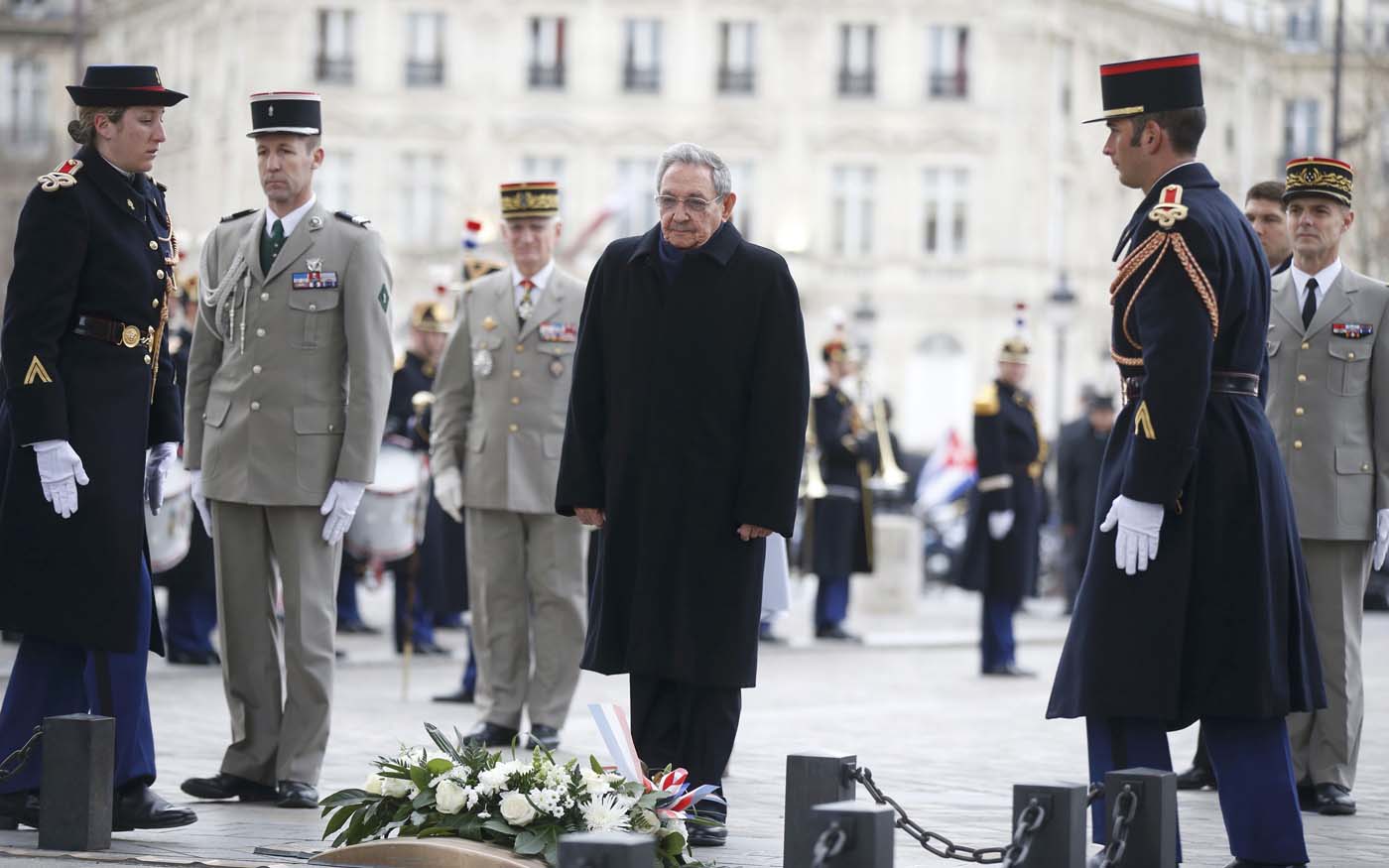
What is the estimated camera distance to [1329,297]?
916cm

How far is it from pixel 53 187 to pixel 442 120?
51.1 meters

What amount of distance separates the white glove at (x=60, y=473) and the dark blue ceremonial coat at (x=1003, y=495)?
8.85 metres

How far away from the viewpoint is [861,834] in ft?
18.7

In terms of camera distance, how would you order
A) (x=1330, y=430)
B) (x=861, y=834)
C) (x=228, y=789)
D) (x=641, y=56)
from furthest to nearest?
(x=641, y=56) → (x=1330, y=430) → (x=228, y=789) → (x=861, y=834)

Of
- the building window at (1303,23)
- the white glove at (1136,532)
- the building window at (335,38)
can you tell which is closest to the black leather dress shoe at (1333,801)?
the white glove at (1136,532)

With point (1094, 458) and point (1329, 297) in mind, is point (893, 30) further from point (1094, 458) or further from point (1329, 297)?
point (1329, 297)

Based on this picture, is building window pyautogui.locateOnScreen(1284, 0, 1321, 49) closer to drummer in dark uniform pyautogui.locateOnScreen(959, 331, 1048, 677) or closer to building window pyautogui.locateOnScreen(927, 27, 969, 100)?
building window pyautogui.locateOnScreen(927, 27, 969, 100)

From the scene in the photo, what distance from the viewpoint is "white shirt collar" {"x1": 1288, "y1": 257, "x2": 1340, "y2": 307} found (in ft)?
30.1

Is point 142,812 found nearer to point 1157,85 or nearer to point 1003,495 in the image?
point 1157,85

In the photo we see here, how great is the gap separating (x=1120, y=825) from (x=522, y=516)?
4693 mm

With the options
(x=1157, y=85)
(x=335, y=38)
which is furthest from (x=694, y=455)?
(x=335, y=38)

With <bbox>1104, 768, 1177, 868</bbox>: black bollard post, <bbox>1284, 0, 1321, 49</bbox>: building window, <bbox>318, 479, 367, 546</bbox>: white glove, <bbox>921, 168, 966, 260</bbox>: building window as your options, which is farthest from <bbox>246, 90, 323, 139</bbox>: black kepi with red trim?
<bbox>1284, 0, 1321, 49</bbox>: building window

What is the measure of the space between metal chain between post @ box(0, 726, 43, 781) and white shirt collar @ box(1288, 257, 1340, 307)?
4.78m

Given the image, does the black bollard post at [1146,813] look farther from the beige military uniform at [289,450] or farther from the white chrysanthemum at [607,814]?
the beige military uniform at [289,450]
